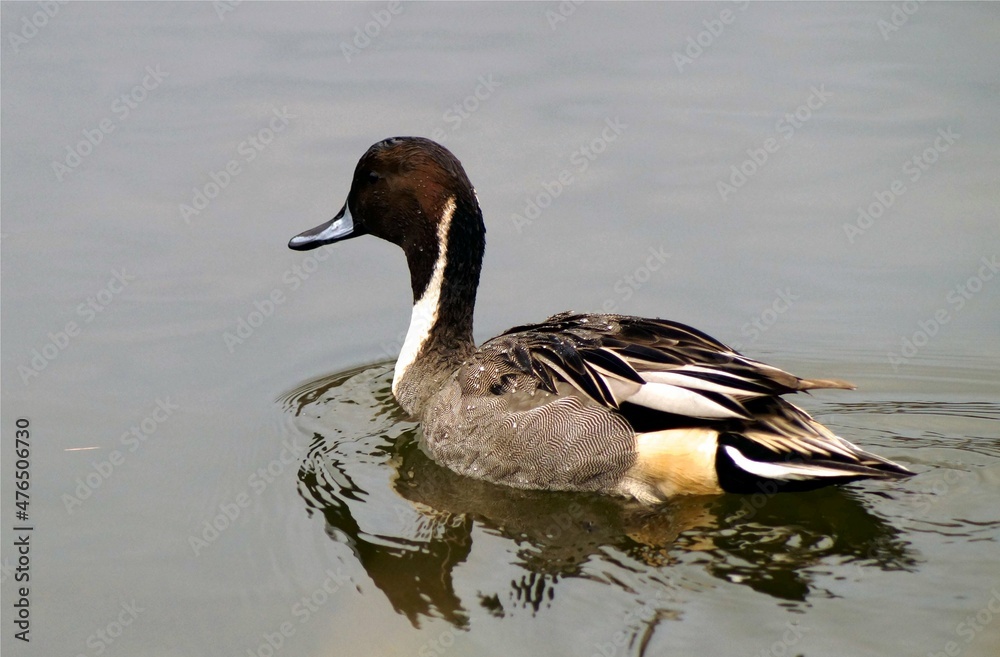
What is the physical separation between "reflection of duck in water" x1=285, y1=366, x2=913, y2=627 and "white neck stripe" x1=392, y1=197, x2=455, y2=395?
29.8 inches

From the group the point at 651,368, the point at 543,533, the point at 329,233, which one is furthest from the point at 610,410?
the point at 329,233

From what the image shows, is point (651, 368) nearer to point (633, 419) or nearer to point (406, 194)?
point (633, 419)

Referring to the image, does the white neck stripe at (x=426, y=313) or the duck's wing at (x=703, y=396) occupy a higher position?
the duck's wing at (x=703, y=396)

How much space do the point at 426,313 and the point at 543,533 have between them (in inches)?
82.1

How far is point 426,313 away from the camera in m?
7.91

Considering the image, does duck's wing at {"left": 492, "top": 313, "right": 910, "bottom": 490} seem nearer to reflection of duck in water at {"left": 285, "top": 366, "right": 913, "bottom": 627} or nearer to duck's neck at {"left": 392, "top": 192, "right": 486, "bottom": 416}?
reflection of duck in water at {"left": 285, "top": 366, "right": 913, "bottom": 627}

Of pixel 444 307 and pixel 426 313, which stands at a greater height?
pixel 444 307

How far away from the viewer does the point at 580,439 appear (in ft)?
21.7

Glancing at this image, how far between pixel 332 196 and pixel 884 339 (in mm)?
4385

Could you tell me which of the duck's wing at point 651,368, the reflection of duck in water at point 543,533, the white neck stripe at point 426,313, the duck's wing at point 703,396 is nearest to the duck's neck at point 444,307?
the white neck stripe at point 426,313

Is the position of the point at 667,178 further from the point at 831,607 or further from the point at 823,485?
the point at 831,607

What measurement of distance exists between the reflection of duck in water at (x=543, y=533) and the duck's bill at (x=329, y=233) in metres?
1.59

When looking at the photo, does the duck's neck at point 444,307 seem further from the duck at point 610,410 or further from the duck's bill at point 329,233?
the duck's bill at point 329,233

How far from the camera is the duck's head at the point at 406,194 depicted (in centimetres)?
773
